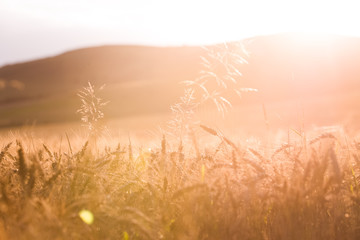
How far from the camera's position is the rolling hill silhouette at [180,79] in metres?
28.5

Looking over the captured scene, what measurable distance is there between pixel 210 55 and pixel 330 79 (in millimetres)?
30065

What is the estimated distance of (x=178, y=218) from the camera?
70.5 inches

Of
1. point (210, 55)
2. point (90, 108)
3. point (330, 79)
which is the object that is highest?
point (210, 55)

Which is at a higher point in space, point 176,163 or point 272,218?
point 176,163

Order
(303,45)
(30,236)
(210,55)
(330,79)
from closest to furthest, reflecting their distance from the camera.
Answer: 1. (30,236)
2. (210,55)
3. (330,79)
4. (303,45)

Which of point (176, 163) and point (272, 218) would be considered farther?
point (176, 163)

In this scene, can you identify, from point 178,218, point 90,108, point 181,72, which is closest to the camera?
point 178,218

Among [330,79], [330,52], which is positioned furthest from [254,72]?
[330,52]

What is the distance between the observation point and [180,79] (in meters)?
36.2

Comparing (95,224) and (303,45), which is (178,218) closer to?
(95,224)

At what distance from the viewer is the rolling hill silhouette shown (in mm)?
28484

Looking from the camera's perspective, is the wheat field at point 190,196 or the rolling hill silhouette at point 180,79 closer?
the wheat field at point 190,196

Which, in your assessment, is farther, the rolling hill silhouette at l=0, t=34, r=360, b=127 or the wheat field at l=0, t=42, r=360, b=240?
the rolling hill silhouette at l=0, t=34, r=360, b=127

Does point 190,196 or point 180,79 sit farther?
point 180,79
